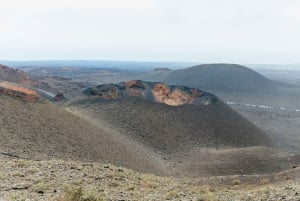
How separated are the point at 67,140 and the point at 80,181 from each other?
15890 millimetres

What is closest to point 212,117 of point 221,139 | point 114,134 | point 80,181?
Result: point 221,139

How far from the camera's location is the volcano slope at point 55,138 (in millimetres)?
28528

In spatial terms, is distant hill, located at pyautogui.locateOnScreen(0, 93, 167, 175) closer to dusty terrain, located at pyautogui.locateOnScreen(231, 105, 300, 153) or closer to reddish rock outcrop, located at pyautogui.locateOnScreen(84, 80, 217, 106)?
reddish rock outcrop, located at pyautogui.locateOnScreen(84, 80, 217, 106)

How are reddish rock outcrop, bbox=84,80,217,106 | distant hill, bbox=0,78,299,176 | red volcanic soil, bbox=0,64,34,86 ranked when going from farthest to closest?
red volcanic soil, bbox=0,64,34,86 → reddish rock outcrop, bbox=84,80,217,106 → distant hill, bbox=0,78,299,176

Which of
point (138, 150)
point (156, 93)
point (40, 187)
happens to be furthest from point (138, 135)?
point (40, 187)

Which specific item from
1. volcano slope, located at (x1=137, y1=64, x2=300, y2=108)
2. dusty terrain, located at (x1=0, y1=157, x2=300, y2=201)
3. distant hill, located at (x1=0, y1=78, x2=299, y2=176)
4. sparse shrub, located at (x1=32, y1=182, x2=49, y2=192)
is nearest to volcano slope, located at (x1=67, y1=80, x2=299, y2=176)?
distant hill, located at (x1=0, y1=78, x2=299, y2=176)

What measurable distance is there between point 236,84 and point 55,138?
113329 millimetres

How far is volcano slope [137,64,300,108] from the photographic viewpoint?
4761 inches

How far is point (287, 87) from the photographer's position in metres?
143

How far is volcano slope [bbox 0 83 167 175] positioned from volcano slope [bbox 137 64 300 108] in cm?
8028

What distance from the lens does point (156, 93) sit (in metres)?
63.3

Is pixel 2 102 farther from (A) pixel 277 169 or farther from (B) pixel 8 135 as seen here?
(A) pixel 277 169

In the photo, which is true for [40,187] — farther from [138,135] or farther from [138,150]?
[138,135]

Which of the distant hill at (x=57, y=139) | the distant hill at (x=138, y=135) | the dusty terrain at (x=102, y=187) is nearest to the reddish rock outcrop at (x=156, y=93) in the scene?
the distant hill at (x=138, y=135)
